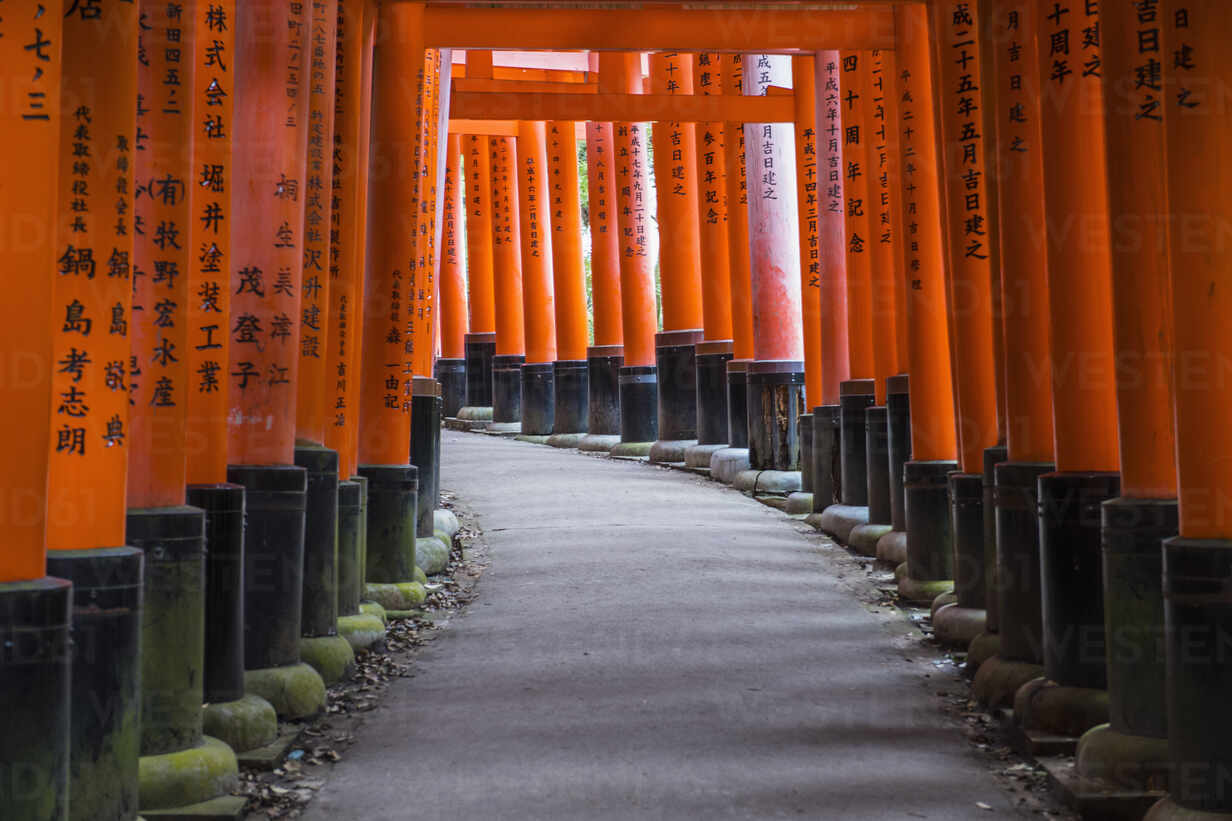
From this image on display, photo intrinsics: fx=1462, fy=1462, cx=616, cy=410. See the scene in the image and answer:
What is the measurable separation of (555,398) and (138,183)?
1460 cm

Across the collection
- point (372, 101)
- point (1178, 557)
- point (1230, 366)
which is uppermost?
point (372, 101)

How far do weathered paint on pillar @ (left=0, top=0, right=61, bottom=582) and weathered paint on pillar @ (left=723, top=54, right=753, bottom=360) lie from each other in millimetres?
11137

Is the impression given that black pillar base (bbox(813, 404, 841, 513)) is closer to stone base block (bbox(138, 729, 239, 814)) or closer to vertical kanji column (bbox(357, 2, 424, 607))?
vertical kanji column (bbox(357, 2, 424, 607))

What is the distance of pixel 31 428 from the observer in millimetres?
3564

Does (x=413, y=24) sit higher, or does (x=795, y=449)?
(x=413, y=24)

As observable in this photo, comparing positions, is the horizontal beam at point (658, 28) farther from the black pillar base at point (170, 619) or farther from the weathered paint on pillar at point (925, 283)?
the black pillar base at point (170, 619)

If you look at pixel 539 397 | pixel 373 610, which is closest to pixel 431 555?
pixel 373 610

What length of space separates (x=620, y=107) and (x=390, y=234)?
14.4 ft

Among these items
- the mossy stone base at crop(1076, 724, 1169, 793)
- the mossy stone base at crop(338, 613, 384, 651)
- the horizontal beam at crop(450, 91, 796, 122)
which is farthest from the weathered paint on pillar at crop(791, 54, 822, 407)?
the mossy stone base at crop(1076, 724, 1169, 793)

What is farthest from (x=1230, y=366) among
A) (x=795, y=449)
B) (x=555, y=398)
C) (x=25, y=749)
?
(x=555, y=398)

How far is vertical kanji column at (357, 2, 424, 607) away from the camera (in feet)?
29.1

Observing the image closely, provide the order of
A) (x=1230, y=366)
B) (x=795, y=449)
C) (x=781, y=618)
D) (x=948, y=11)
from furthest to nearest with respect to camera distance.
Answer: (x=795, y=449) < (x=781, y=618) < (x=948, y=11) < (x=1230, y=366)

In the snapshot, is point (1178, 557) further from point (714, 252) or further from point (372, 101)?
point (714, 252)

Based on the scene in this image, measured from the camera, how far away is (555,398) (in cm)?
1936
